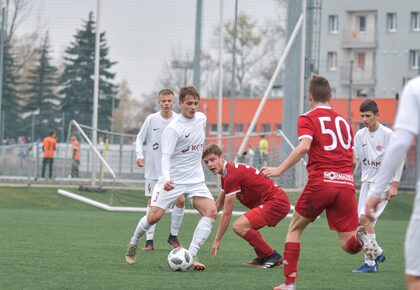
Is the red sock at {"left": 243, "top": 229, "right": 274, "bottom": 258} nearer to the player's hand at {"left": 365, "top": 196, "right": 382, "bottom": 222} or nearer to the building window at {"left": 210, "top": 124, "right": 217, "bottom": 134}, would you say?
the player's hand at {"left": 365, "top": 196, "right": 382, "bottom": 222}

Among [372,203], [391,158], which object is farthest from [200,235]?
[391,158]

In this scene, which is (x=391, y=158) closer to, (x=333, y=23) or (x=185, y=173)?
(x=185, y=173)

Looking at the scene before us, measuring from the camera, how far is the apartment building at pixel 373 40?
244ft

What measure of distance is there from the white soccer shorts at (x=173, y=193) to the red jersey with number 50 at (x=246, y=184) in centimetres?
29

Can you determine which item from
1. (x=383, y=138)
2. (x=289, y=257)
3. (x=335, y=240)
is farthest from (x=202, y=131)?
(x=335, y=240)

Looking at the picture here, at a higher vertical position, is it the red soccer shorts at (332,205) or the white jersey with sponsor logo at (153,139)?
the white jersey with sponsor logo at (153,139)

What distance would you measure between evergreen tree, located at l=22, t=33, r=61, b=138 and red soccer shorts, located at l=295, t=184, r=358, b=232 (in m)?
21.8

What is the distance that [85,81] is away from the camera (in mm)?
30016

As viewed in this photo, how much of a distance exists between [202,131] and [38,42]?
20239mm

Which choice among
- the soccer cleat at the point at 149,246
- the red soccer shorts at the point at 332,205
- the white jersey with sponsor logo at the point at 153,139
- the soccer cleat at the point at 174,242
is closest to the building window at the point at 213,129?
the white jersey with sponsor logo at the point at 153,139

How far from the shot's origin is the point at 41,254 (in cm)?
1155

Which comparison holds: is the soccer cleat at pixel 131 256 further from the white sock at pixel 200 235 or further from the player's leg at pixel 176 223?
the player's leg at pixel 176 223

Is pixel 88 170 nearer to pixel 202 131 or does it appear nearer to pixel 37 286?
pixel 202 131

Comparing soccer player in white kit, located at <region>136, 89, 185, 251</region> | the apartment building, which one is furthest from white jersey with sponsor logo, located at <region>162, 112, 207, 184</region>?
the apartment building
